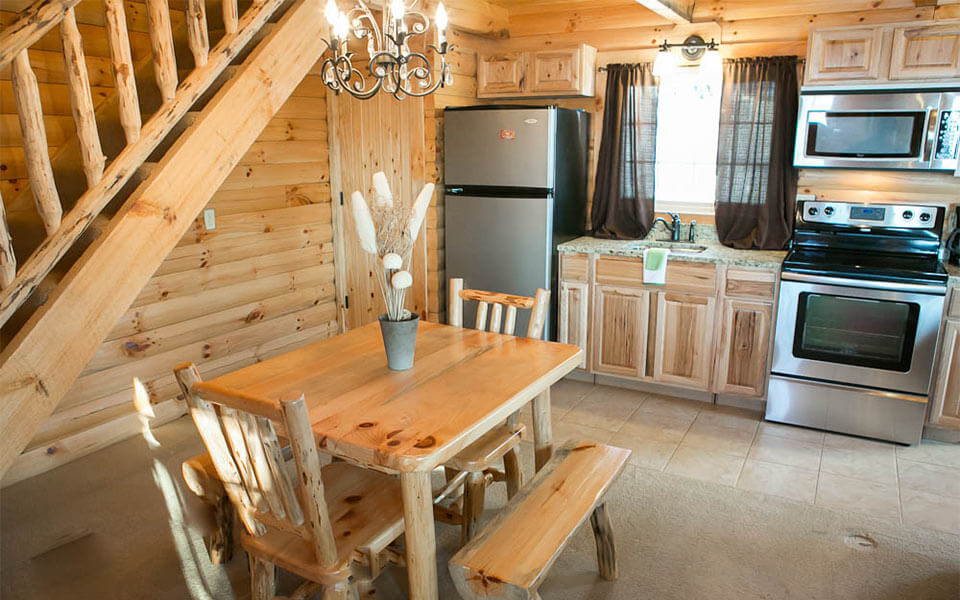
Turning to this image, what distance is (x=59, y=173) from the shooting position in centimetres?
255

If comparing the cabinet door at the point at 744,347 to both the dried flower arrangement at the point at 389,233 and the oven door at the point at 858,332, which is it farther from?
the dried flower arrangement at the point at 389,233

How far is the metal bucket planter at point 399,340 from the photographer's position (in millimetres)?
2328

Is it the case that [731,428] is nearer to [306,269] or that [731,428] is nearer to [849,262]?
[849,262]

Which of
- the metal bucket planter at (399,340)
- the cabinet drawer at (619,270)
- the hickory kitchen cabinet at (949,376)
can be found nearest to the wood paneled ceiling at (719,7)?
the cabinet drawer at (619,270)

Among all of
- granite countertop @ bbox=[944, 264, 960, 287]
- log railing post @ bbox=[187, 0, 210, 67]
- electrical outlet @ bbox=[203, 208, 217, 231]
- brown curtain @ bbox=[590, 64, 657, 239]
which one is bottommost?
granite countertop @ bbox=[944, 264, 960, 287]

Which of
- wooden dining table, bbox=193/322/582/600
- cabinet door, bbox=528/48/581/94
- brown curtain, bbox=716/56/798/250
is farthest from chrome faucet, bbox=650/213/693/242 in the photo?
wooden dining table, bbox=193/322/582/600

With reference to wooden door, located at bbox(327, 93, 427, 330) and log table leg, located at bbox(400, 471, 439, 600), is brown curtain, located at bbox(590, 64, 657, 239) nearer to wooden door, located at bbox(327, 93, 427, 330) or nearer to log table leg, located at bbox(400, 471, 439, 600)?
wooden door, located at bbox(327, 93, 427, 330)

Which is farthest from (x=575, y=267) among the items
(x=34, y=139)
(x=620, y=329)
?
(x=34, y=139)

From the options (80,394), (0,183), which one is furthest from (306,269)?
(0,183)

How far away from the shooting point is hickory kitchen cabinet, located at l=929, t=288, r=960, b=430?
3.41m

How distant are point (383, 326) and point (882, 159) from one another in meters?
2.92

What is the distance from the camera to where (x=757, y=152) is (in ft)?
13.6

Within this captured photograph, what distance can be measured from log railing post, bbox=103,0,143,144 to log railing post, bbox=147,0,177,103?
0.09 metres

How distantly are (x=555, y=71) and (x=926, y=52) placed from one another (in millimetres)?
1984
